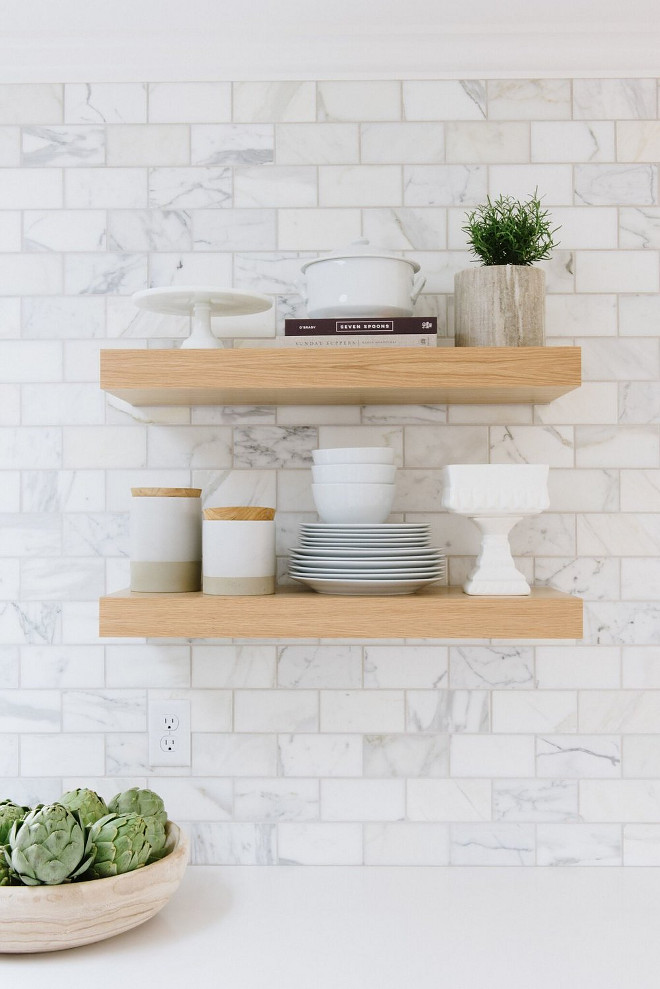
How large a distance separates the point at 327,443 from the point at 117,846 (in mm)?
734

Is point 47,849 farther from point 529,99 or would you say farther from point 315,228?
point 529,99

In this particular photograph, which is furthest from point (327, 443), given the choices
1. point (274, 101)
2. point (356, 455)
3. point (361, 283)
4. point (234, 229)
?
point (274, 101)

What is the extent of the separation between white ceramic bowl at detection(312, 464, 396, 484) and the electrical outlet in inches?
20.8

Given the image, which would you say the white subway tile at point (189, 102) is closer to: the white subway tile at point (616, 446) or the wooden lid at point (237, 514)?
the wooden lid at point (237, 514)

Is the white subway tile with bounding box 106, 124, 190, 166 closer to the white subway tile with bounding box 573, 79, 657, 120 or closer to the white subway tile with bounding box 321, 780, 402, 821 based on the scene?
the white subway tile with bounding box 573, 79, 657, 120

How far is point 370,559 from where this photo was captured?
1.19 meters

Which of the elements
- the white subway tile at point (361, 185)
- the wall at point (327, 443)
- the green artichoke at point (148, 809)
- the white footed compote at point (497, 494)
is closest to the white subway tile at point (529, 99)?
the wall at point (327, 443)

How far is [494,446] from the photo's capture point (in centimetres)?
144


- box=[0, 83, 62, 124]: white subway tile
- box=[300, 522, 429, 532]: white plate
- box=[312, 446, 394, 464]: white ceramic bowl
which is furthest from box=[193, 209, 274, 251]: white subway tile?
box=[300, 522, 429, 532]: white plate

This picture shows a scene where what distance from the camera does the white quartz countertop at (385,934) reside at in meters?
1.07

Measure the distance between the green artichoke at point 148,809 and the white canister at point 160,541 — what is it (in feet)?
1.07

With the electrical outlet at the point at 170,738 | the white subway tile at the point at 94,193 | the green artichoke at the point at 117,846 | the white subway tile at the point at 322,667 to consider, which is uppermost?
the white subway tile at the point at 94,193

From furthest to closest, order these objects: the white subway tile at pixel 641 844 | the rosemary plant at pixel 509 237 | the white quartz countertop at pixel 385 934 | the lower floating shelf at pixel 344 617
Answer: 1. the white subway tile at pixel 641 844
2. the rosemary plant at pixel 509 237
3. the lower floating shelf at pixel 344 617
4. the white quartz countertop at pixel 385 934

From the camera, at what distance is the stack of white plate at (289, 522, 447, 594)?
119cm
